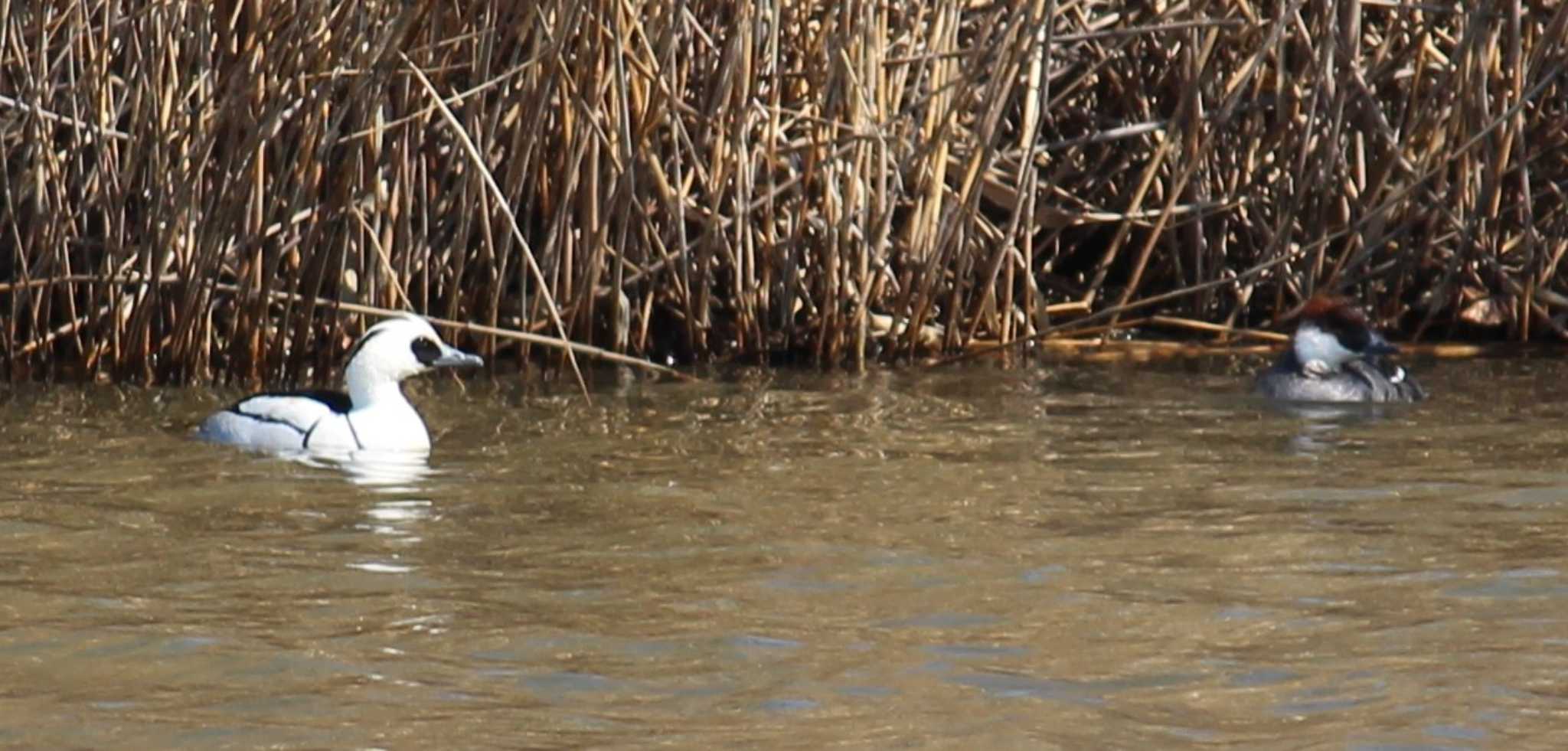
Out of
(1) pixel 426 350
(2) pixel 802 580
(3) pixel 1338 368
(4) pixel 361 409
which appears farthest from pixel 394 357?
(3) pixel 1338 368

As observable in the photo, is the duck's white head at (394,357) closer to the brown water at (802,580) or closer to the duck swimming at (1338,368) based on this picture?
the brown water at (802,580)

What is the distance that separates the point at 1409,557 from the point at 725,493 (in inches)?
79.8

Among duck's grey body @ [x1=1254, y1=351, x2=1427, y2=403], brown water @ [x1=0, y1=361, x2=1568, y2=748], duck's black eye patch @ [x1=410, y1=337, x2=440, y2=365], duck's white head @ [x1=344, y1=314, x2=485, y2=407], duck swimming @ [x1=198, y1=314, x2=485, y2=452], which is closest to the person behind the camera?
brown water @ [x1=0, y1=361, x2=1568, y2=748]

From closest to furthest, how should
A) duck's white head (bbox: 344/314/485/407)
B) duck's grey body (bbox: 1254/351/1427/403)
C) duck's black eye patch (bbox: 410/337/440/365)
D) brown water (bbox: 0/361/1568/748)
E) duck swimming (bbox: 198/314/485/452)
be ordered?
brown water (bbox: 0/361/1568/748)
duck swimming (bbox: 198/314/485/452)
duck's white head (bbox: 344/314/485/407)
duck's black eye patch (bbox: 410/337/440/365)
duck's grey body (bbox: 1254/351/1427/403)

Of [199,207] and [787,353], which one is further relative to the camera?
[787,353]

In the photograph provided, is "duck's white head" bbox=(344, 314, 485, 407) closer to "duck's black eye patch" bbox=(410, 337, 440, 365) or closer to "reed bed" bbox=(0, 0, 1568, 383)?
"duck's black eye patch" bbox=(410, 337, 440, 365)

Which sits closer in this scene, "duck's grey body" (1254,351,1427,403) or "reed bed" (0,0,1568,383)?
"reed bed" (0,0,1568,383)

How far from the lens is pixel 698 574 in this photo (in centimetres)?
623

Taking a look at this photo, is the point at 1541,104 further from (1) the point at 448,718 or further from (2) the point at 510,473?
(1) the point at 448,718

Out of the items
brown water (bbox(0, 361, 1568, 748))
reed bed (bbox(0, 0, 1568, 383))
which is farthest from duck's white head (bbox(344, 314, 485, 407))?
reed bed (bbox(0, 0, 1568, 383))

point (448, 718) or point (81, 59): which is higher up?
point (81, 59)

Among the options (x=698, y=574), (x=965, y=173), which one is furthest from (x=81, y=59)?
(x=698, y=574)

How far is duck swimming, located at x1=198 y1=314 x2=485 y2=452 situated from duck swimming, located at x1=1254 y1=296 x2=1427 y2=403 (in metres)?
3.00

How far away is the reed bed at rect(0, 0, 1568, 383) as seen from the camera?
9.05 metres
